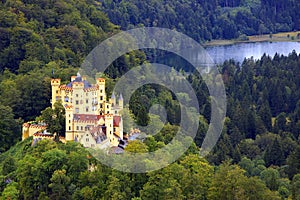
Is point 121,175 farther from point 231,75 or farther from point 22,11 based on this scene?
point 231,75

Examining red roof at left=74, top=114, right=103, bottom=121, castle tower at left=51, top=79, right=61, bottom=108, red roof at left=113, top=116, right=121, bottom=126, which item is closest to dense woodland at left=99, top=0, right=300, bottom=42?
castle tower at left=51, top=79, right=61, bottom=108

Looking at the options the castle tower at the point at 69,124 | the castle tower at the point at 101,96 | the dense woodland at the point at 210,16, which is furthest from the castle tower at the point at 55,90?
the dense woodland at the point at 210,16

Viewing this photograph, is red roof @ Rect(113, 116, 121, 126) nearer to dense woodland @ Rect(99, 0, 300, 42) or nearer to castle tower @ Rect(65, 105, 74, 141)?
castle tower @ Rect(65, 105, 74, 141)

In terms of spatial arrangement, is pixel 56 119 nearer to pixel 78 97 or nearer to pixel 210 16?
pixel 78 97

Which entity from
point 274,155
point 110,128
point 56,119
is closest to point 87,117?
point 110,128

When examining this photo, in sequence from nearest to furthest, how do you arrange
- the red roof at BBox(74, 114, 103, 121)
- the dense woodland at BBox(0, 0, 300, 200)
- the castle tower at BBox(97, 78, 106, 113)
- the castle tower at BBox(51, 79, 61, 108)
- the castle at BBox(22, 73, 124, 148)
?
1. the dense woodland at BBox(0, 0, 300, 200)
2. the castle at BBox(22, 73, 124, 148)
3. the red roof at BBox(74, 114, 103, 121)
4. the castle tower at BBox(97, 78, 106, 113)
5. the castle tower at BBox(51, 79, 61, 108)

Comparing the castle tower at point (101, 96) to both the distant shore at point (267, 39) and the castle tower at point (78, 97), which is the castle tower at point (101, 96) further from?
the distant shore at point (267, 39)
